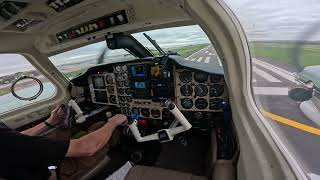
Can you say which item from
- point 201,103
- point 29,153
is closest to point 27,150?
point 29,153

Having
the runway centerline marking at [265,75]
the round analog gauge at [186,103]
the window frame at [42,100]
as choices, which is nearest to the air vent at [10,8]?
the window frame at [42,100]

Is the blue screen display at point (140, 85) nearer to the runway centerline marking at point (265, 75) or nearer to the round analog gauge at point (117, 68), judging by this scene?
the round analog gauge at point (117, 68)

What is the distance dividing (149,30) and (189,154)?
1435 millimetres

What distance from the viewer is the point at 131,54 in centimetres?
311

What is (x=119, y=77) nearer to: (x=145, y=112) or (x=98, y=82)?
(x=98, y=82)

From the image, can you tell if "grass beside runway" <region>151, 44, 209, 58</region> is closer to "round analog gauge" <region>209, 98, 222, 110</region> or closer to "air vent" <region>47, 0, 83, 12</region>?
"round analog gauge" <region>209, 98, 222, 110</region>

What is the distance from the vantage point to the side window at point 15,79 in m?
2.62

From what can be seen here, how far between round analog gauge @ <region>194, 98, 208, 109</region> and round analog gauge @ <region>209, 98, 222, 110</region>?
2.2 inches

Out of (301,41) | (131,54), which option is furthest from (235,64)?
(131,54)

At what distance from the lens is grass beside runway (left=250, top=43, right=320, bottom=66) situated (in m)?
0.80

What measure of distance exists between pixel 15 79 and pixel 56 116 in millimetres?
807

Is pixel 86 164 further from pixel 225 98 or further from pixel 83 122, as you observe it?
pixel 225 98

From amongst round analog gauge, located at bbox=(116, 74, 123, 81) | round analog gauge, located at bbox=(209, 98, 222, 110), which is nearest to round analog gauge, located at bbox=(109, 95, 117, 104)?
round analog gauge, located at bbox=(116, 74, 123, 81)

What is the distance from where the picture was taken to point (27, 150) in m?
1.21
